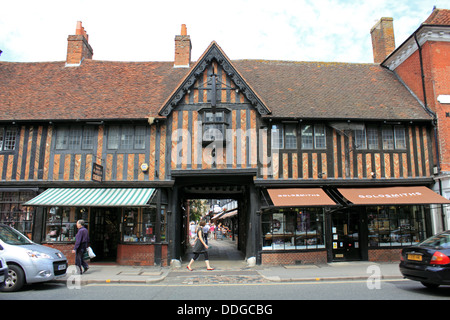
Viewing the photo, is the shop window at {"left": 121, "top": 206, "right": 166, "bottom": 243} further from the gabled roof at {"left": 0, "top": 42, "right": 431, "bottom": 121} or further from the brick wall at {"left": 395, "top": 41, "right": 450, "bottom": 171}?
the brick wall at {"left": 395, "top": 41, "right": 450, "bottom": 171}

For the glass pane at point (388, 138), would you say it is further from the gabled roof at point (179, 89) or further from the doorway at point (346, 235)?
the doorway at point (346, 235)

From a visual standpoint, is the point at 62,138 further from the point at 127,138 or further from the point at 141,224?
the point at 141,224

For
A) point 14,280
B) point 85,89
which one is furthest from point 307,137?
point 14,280

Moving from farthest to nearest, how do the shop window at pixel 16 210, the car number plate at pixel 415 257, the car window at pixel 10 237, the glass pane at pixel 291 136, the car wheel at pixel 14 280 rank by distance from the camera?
the glass pane at pixel 291 136 → the shop window at pixel 16 210 → the car window at pixel 10 237 → the car wheel at pixel 14 280 → the car number plate at pixel 415 257

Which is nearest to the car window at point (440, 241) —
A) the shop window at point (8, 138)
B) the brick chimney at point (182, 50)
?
the brick chimney at point (182, 50)

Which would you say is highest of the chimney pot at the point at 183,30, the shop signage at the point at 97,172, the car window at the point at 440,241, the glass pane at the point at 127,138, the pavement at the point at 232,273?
the chimney pot at the point at 183,30

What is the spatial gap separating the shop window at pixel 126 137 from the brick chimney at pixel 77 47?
20.4 feet

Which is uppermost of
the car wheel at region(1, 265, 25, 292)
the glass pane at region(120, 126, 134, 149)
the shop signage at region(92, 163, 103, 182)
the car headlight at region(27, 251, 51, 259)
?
the glass pane at region(120, 126, 134, 149)

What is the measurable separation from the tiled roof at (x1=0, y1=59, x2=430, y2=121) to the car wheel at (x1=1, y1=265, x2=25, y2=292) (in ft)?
22.6

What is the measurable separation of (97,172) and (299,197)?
7.61m

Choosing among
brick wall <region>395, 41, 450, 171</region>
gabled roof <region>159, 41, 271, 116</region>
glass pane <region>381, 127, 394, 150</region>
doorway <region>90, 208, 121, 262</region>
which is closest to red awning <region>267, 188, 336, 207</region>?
gabled roof <region>159, 41, 271, 116</region>

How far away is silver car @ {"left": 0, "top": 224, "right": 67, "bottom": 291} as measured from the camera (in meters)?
8.37

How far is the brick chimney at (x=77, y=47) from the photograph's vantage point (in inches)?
709

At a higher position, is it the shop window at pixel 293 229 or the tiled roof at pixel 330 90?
the tiled roof at pixel 330 90
